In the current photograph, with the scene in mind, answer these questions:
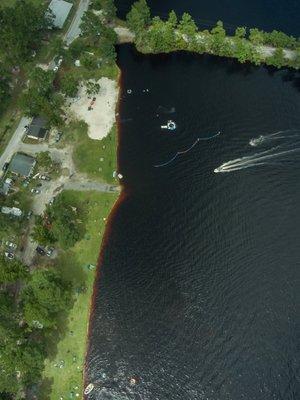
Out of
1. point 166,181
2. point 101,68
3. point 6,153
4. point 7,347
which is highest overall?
point 101,68

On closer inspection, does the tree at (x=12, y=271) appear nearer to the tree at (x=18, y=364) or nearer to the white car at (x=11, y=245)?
the white car at (x=11, y=245)

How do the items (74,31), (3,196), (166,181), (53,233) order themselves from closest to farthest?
(53,233) → (3,196) → (166,181) → (74,31)

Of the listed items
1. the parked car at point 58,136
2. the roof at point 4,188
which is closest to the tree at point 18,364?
the roof at point 4,188

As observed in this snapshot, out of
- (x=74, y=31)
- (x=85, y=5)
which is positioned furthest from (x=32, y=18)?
(x=85, y=5)

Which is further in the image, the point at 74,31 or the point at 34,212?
the point at 74,31

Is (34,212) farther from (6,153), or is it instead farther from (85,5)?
(85,5)

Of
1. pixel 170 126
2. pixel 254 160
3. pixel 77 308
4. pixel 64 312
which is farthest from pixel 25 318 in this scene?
pixel 254 160

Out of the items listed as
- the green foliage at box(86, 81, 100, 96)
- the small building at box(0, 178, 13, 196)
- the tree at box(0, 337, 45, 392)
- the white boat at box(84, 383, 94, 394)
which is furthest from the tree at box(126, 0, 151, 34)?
the white boat at box(84, 383, 94, 394)
